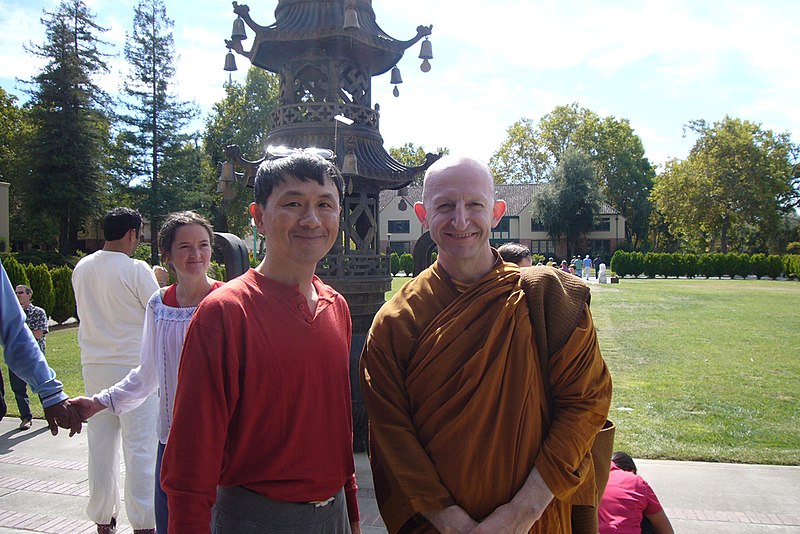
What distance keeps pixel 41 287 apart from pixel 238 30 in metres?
13.8

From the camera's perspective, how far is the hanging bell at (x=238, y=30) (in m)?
5.75

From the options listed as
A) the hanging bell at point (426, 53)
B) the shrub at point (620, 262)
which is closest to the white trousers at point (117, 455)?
the hanging bell at point (426, 53)

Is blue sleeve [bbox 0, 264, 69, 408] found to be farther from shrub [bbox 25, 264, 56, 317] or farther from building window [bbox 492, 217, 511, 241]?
building window [bbox 492, 217, 511, 241]

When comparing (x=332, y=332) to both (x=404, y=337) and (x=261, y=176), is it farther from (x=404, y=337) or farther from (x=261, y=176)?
(x=261, y=176)

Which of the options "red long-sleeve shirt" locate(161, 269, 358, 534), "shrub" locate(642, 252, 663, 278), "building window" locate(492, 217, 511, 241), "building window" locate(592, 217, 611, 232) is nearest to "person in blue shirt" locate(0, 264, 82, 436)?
"red long-sleeve shirt" locate(161, 269, 358, 534)

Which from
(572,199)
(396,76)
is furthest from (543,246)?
(396,76)

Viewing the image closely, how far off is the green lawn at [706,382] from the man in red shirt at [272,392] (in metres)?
4.84

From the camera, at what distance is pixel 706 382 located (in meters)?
9.30

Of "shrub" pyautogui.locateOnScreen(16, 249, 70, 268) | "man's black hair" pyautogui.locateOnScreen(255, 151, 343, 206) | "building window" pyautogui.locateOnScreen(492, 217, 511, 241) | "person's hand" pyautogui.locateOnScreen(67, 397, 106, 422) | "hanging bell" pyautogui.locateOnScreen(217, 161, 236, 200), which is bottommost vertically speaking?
"person's hand" pyautogui.locateOnScreen(67, 397, 106, 422)

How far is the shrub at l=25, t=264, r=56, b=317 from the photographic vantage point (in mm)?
16234

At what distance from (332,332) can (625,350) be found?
38.2ft

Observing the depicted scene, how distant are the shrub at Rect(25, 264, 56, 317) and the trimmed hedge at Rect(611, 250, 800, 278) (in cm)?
3956

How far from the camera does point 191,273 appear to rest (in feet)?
10.2

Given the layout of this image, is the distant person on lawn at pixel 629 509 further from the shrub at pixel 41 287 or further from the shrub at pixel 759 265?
the shrub at pixel 759 265
